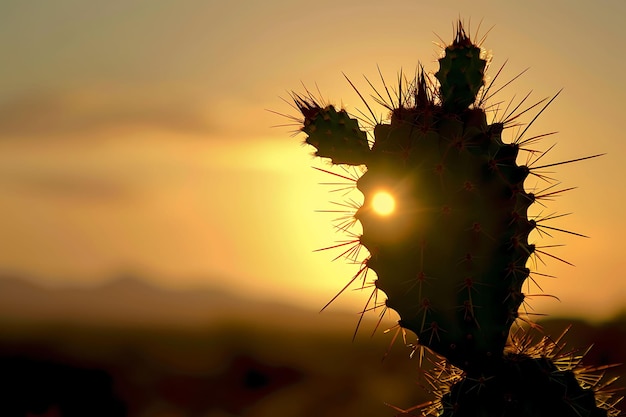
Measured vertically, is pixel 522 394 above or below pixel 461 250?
below

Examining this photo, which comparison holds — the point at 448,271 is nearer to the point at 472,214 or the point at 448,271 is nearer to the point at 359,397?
the point at 472,214

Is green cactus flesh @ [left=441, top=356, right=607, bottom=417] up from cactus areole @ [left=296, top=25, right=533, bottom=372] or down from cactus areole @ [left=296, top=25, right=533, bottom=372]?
down

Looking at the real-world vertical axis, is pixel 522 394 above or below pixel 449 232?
below

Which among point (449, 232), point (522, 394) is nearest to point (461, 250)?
point (449, 232)

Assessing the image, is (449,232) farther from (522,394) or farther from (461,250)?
(522,394)

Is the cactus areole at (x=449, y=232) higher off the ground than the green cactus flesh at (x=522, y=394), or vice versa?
the cactus areole at (x=449, y=232)

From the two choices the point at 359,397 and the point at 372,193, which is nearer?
the point at 372,193

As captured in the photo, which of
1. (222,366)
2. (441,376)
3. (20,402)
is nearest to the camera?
(441,376)

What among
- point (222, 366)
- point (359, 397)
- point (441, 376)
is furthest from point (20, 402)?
point (441, 376)
